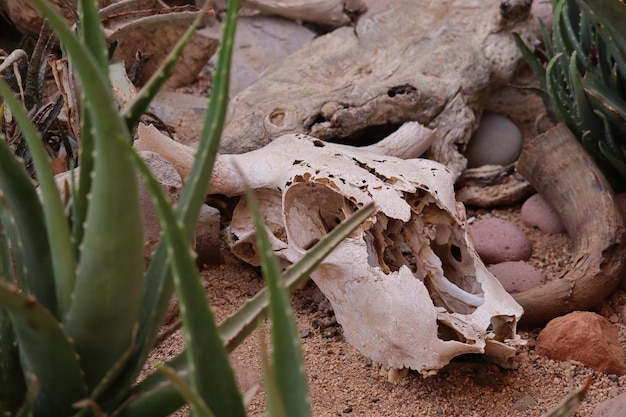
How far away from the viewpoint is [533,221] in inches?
105

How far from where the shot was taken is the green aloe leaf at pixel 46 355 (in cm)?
86

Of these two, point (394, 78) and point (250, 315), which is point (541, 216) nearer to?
point (394, 78)

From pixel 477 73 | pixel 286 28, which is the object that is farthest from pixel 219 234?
pixel 286 28

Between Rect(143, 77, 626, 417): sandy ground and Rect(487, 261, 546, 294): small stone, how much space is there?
0.16m

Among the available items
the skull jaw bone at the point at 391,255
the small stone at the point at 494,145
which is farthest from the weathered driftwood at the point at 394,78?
the skull jaw bone at the point at 391,255

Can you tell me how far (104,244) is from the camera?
33.8 inches

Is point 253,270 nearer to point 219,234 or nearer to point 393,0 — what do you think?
point 219,234

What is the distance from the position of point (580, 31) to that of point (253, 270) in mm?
1435

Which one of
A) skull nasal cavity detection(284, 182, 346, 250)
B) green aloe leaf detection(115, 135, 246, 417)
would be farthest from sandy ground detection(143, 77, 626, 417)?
green aloe leaf detection(115, 135, 246, 417)

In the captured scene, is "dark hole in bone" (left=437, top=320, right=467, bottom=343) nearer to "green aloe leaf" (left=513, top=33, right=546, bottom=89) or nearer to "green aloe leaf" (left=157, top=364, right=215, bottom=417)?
"green aloe leaf" (left=157, top=364, right=215, bottom=417)

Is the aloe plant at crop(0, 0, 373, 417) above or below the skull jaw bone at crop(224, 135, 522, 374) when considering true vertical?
above

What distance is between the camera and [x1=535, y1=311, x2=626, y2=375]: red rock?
75.7 inches

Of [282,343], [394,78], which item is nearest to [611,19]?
[394,78]

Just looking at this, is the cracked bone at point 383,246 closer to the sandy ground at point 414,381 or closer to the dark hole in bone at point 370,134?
the sandy ground at point 414,381
